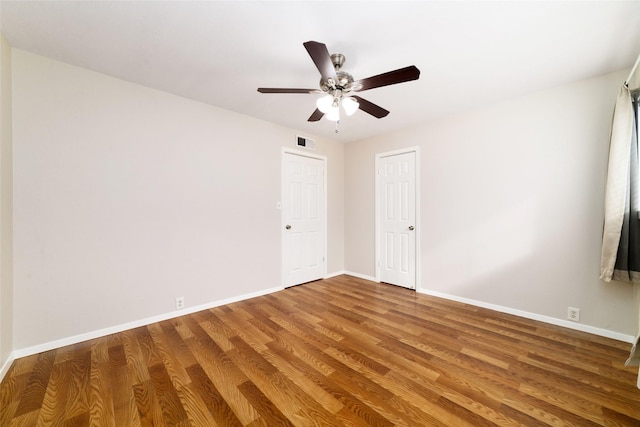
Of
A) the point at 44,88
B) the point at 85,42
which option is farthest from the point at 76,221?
the point at 85,42

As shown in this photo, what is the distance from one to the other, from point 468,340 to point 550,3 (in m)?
2.63

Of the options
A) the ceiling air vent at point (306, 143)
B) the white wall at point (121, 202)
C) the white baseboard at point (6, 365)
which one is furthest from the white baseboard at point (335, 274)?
the white baseboard at point (6, 365)

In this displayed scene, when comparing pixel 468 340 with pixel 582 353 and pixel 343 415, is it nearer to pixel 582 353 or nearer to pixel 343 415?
pixel 582 353

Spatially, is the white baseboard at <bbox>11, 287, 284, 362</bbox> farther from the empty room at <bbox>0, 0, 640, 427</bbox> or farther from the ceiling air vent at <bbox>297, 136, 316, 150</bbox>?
the ceiling air vent at <bbox>297, 136, 316, 150</bbox>

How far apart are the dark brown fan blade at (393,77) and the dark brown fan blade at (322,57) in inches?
9.1

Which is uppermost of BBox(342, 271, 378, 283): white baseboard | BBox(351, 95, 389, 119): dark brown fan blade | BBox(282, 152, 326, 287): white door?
BBox(351, 95, 389, 119): dark brown fan blade

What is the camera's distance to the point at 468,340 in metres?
2.28

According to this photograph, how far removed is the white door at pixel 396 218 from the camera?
12.4ft

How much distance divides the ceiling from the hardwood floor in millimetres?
2511

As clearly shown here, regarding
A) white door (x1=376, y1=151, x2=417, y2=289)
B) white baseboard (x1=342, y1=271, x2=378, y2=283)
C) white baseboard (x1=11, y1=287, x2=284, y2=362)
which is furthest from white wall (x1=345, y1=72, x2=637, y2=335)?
white baseboard (x1=11, y1=287, x2=284, y2=362)

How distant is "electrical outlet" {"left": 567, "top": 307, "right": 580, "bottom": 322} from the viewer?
2469 mm

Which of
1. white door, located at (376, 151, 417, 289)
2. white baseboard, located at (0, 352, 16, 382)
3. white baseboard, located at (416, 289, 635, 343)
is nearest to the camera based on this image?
white baseboard, located at (0, 352, 16, 382)

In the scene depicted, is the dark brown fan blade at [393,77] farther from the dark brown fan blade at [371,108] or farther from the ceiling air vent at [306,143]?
the ceiling air vent at [306,143]

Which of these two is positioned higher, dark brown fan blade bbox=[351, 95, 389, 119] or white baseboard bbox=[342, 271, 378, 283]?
dark brown fan blade bbox=[351, 95, 389, 119]
